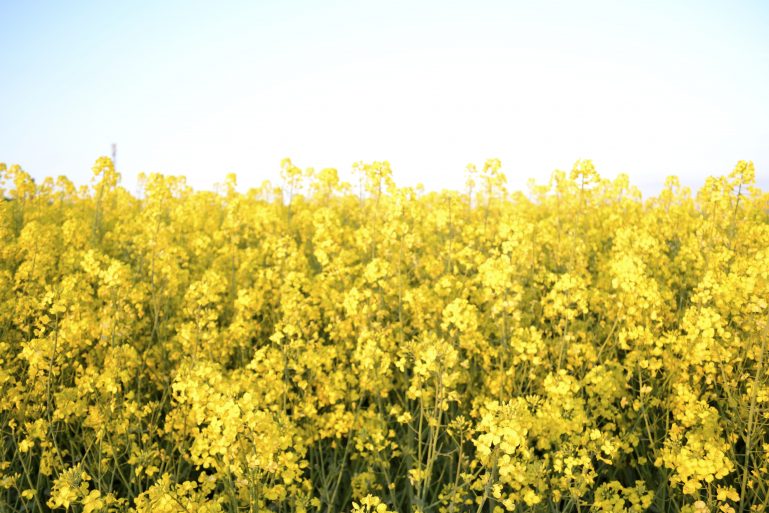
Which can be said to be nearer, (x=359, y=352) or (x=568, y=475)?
(x=568, y=475)

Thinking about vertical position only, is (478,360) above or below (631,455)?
above

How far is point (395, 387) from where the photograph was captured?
4.46m

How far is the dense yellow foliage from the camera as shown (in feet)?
9.29

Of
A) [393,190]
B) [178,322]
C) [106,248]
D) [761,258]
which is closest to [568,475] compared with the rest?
[761,258]

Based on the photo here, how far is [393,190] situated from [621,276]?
7.74 ft

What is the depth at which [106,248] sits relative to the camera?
8273mm

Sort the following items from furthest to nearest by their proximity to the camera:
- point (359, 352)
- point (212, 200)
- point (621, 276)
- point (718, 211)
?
point (212, 200) → point (718, 211) → point (621, 276) → point (359, 352)

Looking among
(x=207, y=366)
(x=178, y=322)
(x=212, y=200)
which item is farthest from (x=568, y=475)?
(x=212, y=200)

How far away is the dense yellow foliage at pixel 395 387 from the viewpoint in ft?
9.29

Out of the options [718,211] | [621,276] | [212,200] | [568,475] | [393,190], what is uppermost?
[212,200]

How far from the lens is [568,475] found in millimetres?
2707

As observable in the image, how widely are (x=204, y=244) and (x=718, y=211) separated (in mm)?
6112

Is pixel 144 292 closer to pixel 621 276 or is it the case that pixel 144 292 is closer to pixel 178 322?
pixel 178 322

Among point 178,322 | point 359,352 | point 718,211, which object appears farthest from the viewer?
point 718,211
